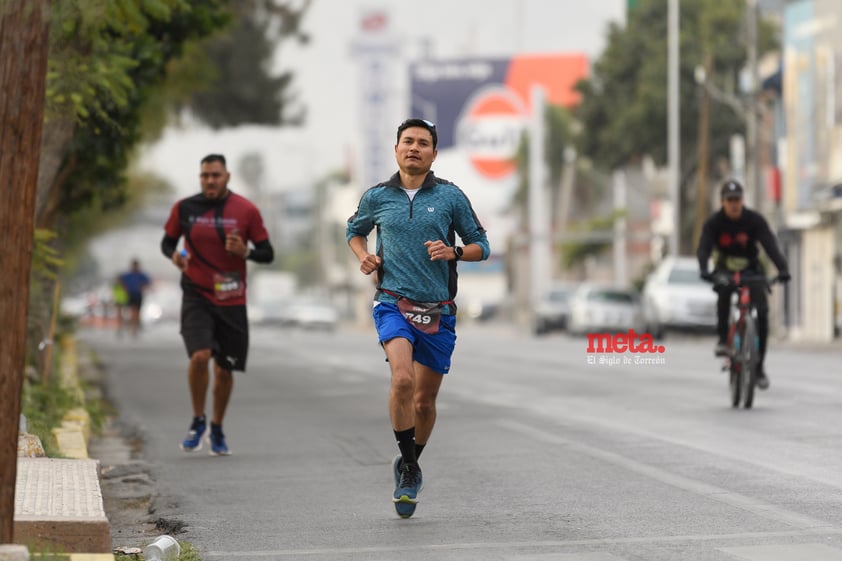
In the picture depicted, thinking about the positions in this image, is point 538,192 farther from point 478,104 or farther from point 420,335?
point 420,335

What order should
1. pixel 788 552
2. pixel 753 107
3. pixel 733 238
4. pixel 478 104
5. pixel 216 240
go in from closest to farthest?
pixel 788 552
pixel 216 240
pixel 733 238
pixel 753 107
pixel 478 104

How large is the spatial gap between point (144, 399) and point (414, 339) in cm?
1112

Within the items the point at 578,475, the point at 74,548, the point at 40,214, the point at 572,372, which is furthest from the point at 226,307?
the point at 572,372

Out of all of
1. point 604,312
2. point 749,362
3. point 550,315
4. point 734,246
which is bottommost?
point 749,362

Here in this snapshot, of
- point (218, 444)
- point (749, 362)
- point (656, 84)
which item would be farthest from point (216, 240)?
point (656, 84)

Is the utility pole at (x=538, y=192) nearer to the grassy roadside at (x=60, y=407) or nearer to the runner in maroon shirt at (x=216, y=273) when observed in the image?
the grassy roadside at (x=60, y=407)

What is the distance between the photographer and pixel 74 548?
24.0ft

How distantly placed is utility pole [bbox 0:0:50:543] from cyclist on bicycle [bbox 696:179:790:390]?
9553 mm

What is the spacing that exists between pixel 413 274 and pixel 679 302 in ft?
102

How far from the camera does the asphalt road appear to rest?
809 cm

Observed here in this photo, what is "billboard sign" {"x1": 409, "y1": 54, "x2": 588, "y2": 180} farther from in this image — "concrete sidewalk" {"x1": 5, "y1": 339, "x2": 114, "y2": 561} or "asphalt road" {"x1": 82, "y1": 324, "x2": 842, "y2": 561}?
"concrete sidewalk" {"x1": 5, "y1": 339, "x2": 114, "y2": 561}

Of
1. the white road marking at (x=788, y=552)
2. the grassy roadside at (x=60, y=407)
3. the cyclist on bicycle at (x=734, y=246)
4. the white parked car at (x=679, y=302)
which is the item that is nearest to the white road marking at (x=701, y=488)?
the white road marking at (x=788, y=552)

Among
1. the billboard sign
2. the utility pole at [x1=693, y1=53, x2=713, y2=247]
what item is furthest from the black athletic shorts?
the billboard sign

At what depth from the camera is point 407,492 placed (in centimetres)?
898
